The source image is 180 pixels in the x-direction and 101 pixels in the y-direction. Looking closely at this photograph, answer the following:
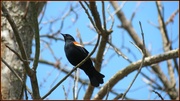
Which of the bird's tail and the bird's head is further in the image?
the bird's head

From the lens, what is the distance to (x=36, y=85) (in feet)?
6.21

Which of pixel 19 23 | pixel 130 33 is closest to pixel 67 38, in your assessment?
pixel 19 23

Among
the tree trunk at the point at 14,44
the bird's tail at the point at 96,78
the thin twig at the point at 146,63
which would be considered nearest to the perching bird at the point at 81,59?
the bird's tail at the point at 96,78

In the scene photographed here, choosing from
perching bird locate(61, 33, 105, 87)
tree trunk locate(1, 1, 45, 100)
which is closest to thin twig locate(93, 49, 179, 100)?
tree trunk locate(1, 1, 45, 100)

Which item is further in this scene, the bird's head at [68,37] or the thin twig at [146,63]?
the thin twig at [146,63]

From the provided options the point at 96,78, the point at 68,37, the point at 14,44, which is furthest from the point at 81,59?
the point at 14,44

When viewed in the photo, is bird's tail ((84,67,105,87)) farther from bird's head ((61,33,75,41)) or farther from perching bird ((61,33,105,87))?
bird's head ((61,33,75,41))

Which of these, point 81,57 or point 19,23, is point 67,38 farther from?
point 19,23

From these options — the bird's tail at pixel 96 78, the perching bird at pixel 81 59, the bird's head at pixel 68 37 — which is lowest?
the bird's tail at pixel 96 78

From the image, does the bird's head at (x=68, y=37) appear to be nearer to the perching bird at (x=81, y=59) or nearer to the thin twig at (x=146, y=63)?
the perching bird at (x=81, y=59)

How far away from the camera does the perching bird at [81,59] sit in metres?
2.07

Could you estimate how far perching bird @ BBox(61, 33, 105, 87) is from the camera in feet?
6.80

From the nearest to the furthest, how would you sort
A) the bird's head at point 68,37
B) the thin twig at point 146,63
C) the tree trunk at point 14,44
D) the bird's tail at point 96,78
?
the bird's tail at point 96,78 < the bird's head at point 68,37 < the tree trunk at point 14,44 < the thin twig at point 146,63

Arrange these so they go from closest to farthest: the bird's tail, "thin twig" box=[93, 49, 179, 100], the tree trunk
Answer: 1. the bird's tail
2. the tree trunk
3. "thin twig" box=[93, 49, 179, 100]
